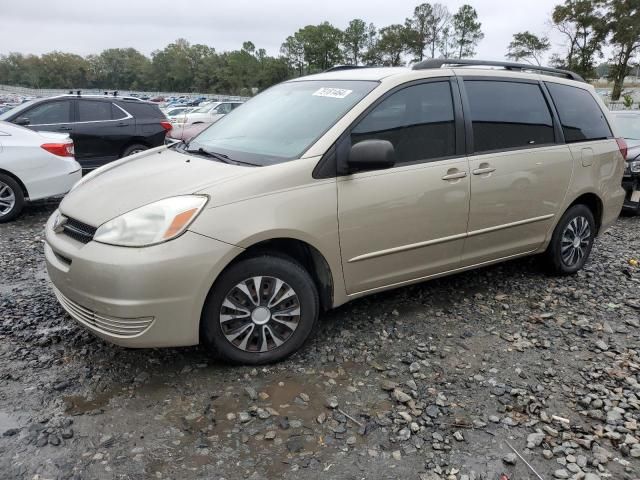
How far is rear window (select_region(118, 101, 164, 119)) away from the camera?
9.85 m

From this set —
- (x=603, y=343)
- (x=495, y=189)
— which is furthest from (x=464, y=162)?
(x=603, y=343)

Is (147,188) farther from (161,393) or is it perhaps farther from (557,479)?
(557,479)

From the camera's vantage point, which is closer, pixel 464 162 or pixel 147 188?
pixel 147 188

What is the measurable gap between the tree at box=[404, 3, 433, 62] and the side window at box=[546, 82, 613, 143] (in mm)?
78145

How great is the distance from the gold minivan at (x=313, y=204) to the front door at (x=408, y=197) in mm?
11

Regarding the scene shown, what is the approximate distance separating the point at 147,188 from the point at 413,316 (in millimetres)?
2156

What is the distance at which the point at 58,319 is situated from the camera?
12.3ft

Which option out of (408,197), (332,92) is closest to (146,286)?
(408,197)

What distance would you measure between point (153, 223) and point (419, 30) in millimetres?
83843

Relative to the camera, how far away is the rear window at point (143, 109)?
32.3ft

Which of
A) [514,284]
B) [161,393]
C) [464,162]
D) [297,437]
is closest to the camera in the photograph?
[297,437]

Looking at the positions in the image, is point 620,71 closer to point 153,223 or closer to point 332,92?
point 332,92

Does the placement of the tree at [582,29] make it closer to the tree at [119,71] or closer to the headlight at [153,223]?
the headlight at [153,223]

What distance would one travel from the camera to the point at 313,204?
10.1 ft
